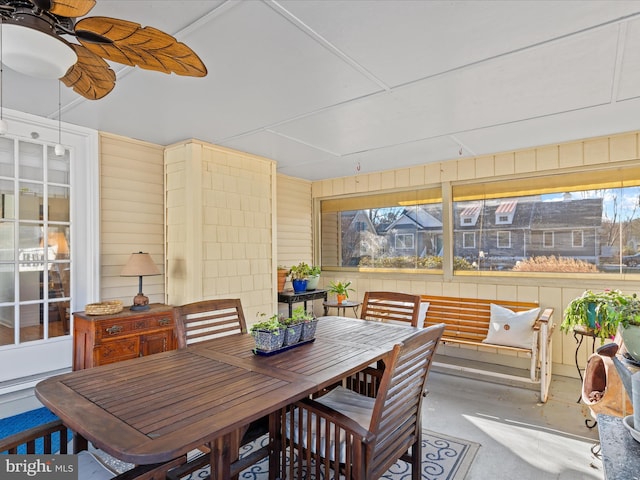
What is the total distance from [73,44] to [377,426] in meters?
2.03

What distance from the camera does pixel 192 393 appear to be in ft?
4.87

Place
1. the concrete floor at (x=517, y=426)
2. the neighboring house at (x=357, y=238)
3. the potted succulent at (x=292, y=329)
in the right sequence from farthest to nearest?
the neighboring house at (x=357, y=238), the concrete floor at (x=517, y=426), the potted succulent at (x=292, y=329)

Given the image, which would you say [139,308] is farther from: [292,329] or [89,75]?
[89,75]

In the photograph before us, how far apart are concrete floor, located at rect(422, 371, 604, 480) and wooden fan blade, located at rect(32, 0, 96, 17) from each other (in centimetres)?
307

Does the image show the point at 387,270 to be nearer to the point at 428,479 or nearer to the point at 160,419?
the point at 428,479

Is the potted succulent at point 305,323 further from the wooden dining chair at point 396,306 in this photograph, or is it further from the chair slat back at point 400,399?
the wooden dining chair at point 396,306

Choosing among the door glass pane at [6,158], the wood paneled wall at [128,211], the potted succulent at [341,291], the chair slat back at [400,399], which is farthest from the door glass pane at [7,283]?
the potted succulent at [341,291]

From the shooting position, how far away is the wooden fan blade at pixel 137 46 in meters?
1.47

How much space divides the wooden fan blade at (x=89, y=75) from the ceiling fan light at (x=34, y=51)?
0.25 m

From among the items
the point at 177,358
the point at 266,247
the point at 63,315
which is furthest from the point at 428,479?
the point at 63,315

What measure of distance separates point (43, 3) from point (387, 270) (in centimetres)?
466

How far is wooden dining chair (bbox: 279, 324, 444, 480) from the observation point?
4.91 feet

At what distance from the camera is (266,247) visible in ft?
15.0

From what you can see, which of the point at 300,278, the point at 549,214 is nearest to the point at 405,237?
the point at 300,278
